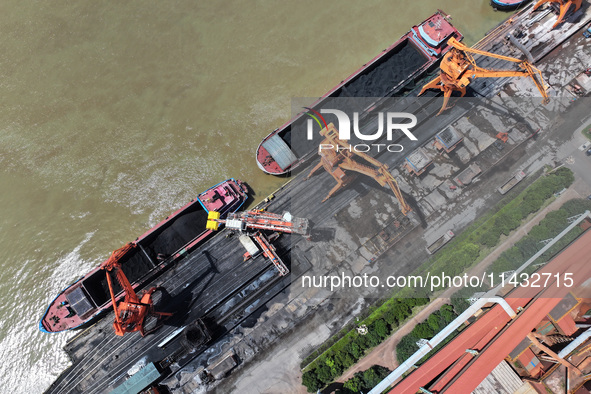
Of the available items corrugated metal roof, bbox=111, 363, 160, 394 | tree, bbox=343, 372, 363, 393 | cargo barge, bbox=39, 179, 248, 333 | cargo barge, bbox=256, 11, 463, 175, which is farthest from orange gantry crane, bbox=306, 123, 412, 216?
corrugated metal roof, bbox=111, 363, 160, 394

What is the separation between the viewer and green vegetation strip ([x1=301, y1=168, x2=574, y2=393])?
49.8m

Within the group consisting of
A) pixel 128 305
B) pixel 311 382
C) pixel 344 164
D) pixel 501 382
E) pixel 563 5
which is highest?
pixel 128 305

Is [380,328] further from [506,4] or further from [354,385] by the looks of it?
[506,4]

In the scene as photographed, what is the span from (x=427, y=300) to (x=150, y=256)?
38059 millimetres

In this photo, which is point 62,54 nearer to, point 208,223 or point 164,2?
point 164,2

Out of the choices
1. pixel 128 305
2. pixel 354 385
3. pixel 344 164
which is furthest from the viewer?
pixel 344 164

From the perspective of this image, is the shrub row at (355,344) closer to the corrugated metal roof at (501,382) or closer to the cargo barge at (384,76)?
the corrugated metal roof at (501,382)

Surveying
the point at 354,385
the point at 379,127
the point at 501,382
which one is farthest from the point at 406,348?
the point at 379,127

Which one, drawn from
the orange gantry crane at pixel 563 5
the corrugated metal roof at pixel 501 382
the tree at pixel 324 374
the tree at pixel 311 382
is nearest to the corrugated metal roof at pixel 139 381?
the tree at pixel 311 382

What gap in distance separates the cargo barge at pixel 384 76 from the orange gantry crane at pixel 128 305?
76.3 ft

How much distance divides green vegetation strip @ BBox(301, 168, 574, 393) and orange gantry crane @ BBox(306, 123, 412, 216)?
8.98 meters

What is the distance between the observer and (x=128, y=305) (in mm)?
47875

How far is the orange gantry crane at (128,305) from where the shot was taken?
47.6 meters

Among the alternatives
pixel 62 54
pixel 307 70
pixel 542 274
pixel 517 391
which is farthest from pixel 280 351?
pixel 62 54
